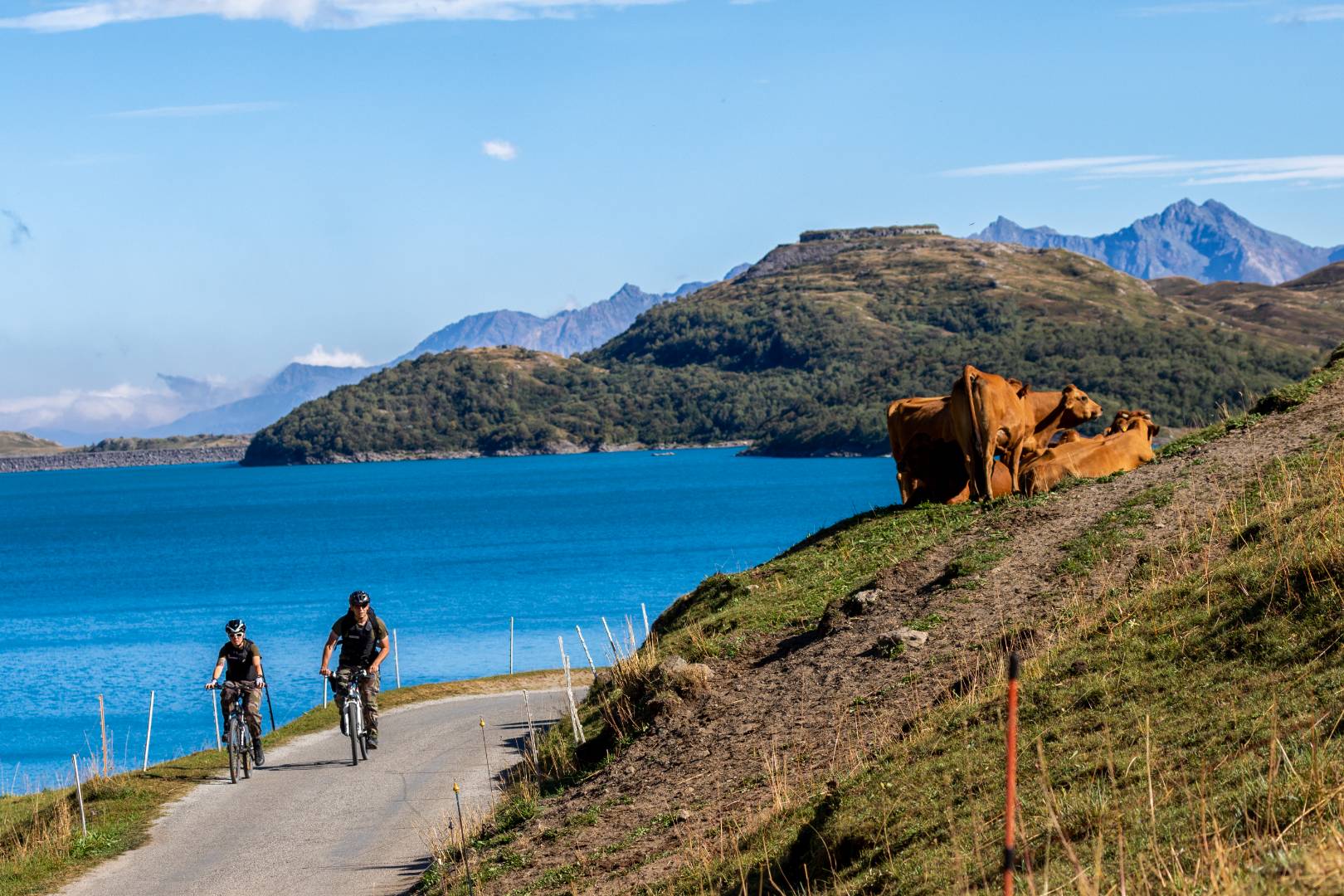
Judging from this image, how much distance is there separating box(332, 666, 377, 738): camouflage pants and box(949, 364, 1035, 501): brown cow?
32.2 feet

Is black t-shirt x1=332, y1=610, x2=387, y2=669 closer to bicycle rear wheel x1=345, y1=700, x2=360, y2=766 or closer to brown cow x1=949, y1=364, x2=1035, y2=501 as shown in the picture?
bicycle rear wheel x1=345, y1=700, x2=360, y2=766

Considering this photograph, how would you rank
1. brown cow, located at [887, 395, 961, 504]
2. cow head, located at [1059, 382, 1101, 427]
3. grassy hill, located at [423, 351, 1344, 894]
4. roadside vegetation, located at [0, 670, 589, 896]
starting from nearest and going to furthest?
grassy hill, located at [423, 351, 1344, 894]
roadside vegetation, located at [0, 670, 589, 896]
brown cow, located at [887, 395, 961, 504]
cow head, located at [1059, 382, 1101, 427]

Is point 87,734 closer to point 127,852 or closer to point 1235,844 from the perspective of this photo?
point 127,852

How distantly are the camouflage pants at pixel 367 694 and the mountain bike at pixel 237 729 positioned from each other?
109 cm

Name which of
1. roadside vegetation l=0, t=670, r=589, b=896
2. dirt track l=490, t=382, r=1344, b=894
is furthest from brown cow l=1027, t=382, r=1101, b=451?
roadside vegetation l=0, t=670, r=589, b=896

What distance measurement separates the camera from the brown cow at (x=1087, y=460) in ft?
73.9

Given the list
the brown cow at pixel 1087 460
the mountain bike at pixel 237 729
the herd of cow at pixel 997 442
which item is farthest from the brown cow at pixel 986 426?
the mountain bike at pixel 237 729

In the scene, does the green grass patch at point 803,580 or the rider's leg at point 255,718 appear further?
the green grass patch at point 803,580

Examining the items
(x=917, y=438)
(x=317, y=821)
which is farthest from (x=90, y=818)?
(x=917, y=438)

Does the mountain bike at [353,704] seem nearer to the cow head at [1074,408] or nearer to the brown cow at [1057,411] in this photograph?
the brown cow at [1057,411]

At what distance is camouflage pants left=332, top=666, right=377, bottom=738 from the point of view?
1859cm

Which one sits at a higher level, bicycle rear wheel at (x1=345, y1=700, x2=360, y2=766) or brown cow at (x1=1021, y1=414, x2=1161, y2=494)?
brown cow at (x1=1021, y1=414, x2=1161, y2=494)

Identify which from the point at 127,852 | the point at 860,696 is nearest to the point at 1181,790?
the point at 860,696

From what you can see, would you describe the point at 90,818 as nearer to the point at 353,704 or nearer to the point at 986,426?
the point at 353,704
